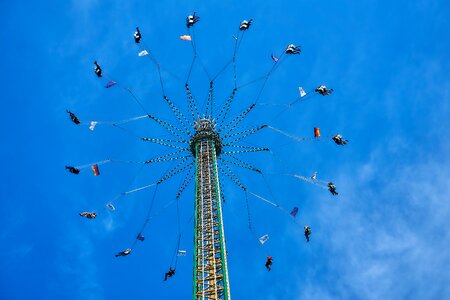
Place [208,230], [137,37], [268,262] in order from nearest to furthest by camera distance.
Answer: [208,230]
[268,262]
[137,37]

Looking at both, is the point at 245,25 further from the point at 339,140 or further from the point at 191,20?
the point at 339,140

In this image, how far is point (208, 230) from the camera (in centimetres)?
3666

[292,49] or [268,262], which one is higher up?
[292,49]

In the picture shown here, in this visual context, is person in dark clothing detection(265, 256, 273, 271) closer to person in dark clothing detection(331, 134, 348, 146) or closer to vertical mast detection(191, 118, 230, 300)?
vertical mast detection(191, 118, 230, 300)

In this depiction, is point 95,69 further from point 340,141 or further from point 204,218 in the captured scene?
point 340,141

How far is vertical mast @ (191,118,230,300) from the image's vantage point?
107ft

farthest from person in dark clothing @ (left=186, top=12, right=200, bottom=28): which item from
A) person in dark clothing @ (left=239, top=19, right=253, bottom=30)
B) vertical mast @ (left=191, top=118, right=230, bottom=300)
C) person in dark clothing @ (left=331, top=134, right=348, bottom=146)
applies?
person in dark clothing @ (left=331, top=134, right=348, bottom=146)

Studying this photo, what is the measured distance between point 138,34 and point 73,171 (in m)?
15.4

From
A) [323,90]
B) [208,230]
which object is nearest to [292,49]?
[323,90]

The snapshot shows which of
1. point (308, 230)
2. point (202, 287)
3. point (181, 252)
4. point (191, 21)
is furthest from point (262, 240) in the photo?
point (191, 21)

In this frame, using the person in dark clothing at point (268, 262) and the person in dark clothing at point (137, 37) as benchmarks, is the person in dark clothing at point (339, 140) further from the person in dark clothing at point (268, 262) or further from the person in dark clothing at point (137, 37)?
the person in dark clothing at point (137, 37)

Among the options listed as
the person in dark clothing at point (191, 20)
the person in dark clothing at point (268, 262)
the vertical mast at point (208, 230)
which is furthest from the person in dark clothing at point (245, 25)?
the person in dark clothing at point (268, 262)

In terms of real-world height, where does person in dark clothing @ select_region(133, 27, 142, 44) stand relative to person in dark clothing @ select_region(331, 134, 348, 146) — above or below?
above

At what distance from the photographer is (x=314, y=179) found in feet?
149
